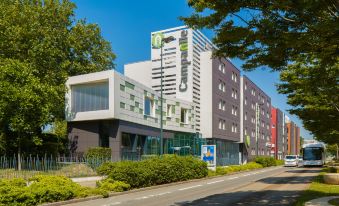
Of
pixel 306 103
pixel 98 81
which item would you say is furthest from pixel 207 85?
pixel 306 103

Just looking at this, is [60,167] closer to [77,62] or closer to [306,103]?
[306,103]

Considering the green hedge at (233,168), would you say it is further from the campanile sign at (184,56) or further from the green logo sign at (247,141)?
the green logo sign at (247,141)

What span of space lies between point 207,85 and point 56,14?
24300 mm

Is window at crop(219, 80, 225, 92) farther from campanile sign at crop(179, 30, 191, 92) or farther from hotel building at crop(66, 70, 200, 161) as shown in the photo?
hotel building at crop(66, 70, 200, 161)

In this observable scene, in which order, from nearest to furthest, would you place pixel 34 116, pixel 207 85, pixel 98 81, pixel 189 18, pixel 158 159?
pixel 189 18 → pixel 158 159 → pixel 34 116 → pixel 98 81 → pixel 207 85

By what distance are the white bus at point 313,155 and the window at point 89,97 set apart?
116ft

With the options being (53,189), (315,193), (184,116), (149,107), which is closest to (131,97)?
(149,107)

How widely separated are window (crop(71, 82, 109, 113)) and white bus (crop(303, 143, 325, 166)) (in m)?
35.3

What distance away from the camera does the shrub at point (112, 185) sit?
2075cm

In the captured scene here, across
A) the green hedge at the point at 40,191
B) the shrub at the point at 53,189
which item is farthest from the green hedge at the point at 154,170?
the shrub at the point at 53,189

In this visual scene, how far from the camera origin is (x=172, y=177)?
27.7m

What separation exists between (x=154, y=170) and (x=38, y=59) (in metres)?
19.8

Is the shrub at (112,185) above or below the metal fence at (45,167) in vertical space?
below

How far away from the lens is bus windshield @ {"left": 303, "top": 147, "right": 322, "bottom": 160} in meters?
62.0
